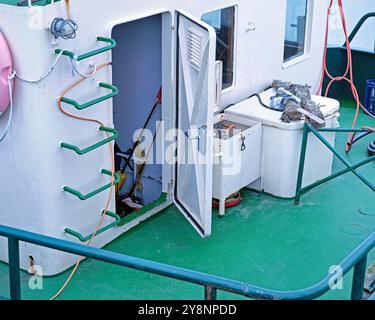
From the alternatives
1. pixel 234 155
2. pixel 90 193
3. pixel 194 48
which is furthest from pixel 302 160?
pixel 90 193

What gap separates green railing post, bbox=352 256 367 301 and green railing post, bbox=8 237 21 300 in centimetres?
181

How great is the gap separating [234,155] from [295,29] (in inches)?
95.0

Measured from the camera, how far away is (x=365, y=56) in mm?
9750

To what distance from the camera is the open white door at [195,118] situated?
18.7 ft

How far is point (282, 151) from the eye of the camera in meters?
7.04

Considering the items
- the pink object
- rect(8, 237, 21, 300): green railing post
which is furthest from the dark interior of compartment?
rect(8, 237, 21, 300): green railing post

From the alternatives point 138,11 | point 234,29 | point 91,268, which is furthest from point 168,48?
point 91,268

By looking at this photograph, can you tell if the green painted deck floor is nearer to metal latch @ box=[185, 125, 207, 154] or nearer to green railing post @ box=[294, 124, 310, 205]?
green railing post @ box=[294, 124, 310, 205]

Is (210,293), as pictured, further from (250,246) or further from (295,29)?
(295,29)

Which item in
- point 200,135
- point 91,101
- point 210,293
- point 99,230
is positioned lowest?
point 99,230

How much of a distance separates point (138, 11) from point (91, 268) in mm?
2097

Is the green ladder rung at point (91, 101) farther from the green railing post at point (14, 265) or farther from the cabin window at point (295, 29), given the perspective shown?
the cabin window at point (295, 29)

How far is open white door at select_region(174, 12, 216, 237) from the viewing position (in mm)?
5707

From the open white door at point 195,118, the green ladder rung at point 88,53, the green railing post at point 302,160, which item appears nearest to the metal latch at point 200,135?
the open white door at point 195,118
